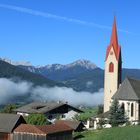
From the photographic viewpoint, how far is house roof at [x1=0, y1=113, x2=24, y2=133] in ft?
221

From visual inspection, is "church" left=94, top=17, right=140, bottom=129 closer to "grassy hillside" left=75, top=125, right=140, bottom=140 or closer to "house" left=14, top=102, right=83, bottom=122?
"house" left=14, top=102, right=83, bottom=122

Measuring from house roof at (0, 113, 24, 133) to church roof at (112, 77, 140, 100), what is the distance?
2742 centimetres

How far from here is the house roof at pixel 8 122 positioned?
67438 millimetres

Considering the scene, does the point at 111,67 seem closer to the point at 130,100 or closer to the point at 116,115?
the point at 130,100

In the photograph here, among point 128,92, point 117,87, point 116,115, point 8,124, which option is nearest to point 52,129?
point 8,124

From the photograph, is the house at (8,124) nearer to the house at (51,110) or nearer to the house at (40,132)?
the house at (40,132)

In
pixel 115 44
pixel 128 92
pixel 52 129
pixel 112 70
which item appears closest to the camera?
pixel 52 129

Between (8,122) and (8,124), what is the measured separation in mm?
295

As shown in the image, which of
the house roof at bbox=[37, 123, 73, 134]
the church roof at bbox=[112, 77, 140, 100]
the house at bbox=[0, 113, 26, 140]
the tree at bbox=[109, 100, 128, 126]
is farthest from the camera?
the church roof at bbox=[112, 77, 140, 100]

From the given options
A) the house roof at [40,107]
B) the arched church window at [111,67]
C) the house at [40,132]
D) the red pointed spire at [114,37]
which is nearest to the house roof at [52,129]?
the house at [40,132]

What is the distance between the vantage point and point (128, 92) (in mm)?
90625

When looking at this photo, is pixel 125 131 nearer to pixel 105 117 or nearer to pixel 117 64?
pixel 105 117

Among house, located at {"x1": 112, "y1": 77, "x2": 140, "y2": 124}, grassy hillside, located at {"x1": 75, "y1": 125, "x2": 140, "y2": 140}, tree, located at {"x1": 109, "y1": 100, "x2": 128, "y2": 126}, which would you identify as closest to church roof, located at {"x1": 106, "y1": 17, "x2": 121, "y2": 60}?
house, located at {"x1": 112, "y1": 77, "x2": 140, "y2": 124}

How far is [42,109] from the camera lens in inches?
3858
